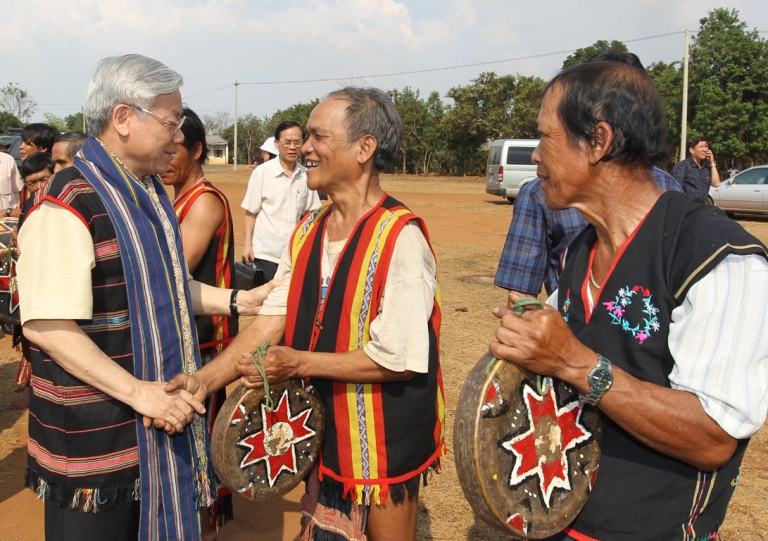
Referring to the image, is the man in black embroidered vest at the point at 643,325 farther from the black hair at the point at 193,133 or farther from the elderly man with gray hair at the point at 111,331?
the black hair at the point at 193,133

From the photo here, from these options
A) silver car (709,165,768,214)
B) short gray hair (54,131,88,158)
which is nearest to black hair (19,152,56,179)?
short gray hair (54,131,88,158)

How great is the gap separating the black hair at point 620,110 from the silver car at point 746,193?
17362 millimetres

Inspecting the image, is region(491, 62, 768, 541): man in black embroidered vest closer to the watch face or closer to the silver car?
the watch face

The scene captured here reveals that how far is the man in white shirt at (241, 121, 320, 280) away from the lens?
20.7 ft

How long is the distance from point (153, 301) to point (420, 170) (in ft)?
150

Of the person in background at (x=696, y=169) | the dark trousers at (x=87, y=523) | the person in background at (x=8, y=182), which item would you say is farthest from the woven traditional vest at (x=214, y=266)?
the person in background at (x=696, y=169)

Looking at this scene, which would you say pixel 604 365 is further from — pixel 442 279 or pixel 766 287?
pixel 442 279

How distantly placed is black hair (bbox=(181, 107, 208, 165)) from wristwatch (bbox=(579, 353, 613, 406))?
2.55 meters

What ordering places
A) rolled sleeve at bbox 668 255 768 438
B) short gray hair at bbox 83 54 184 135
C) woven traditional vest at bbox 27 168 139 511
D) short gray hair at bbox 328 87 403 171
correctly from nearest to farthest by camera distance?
rolled sleeve at bbox 668 255 768 438, woven traditional vest at bbox 27 168 139 511, short gray hair at bbox 83 54 184 135, short gray hair at bbox 328 87 403 171

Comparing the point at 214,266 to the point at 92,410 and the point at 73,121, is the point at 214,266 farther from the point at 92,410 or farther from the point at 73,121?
the point at 73,121

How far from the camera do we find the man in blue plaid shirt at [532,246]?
11.2ft

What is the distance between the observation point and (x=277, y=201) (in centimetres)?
633

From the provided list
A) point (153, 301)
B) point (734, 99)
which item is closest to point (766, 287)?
point (153, 301)

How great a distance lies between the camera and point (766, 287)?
1.41 metres
